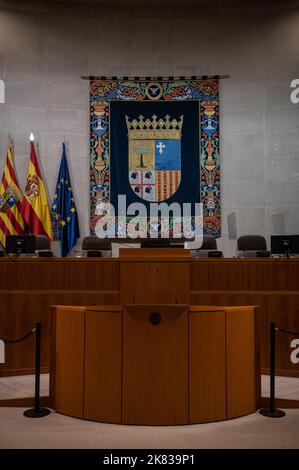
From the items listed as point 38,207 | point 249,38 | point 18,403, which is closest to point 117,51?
point 249,38

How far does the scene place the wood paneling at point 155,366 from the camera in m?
3.21

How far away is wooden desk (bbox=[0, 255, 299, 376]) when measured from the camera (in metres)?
4.86

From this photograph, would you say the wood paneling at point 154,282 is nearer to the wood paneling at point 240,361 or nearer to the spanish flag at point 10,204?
the wood paneling at point 240,361

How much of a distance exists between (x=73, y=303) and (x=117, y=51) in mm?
5664

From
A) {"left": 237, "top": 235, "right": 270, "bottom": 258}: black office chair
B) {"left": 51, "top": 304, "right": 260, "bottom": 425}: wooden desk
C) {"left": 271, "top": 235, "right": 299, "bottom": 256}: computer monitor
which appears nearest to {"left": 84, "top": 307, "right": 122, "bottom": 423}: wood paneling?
{"left": 51, "top": 304, "right": 260, "bottom": 425}: wooden desk

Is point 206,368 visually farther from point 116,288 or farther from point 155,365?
point 116,288

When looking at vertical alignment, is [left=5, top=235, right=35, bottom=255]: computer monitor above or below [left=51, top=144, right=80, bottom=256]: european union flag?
below

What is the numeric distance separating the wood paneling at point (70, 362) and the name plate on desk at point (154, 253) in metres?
1.38

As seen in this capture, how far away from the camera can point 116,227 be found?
8406mm

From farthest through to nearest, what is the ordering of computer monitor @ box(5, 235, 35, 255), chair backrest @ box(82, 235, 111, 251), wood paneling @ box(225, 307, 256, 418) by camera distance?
chair backrest @ box(82, 235, 111, 251), computer monitor @ box(5, 235, 35, 255), wood paneling @ box(225, 307, 256, 418)

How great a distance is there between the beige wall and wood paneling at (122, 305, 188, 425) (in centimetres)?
537

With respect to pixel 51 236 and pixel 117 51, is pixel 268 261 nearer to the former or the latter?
pixel 51 236

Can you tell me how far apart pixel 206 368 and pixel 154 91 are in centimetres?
650

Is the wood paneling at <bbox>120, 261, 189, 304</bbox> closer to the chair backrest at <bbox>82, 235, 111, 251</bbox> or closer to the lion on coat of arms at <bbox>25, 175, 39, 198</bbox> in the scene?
the chair backrest at <bbox>82, 235, 111, 251</bbox>
